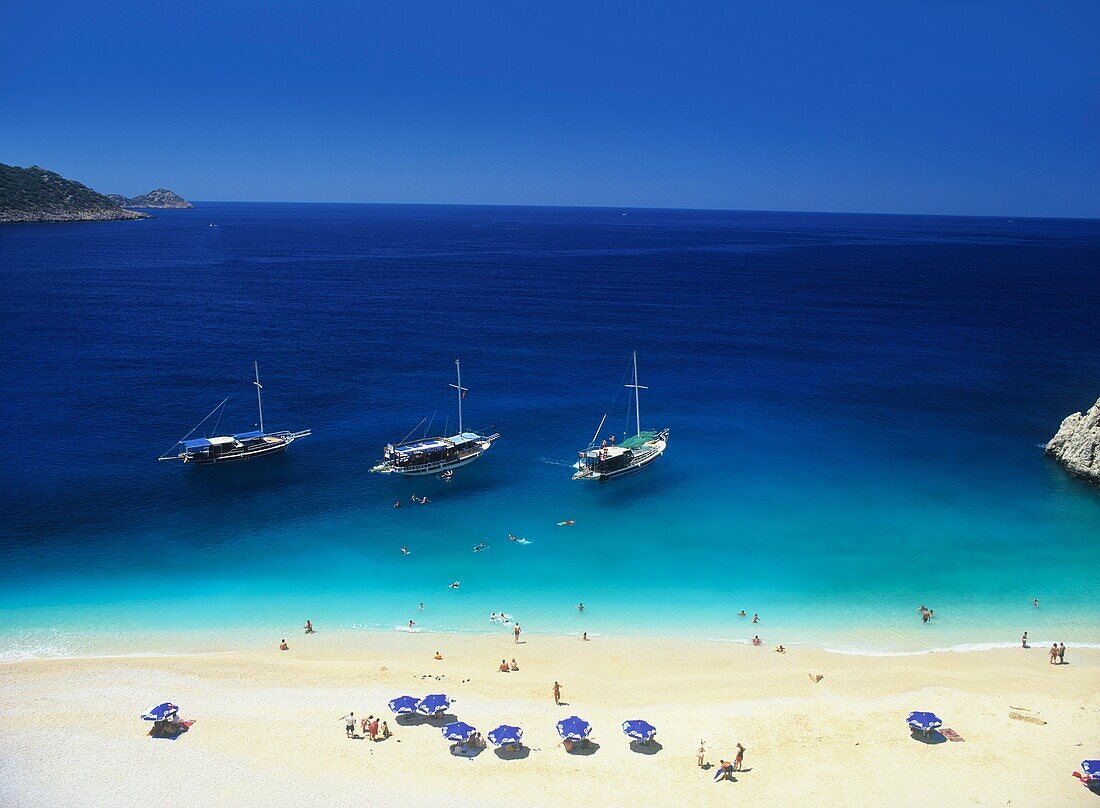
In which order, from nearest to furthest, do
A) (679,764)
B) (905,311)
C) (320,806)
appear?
(320,806) → (679,764) → (905,311)

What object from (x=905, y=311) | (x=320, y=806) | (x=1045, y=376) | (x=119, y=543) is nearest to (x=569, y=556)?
(x=320, y=806)

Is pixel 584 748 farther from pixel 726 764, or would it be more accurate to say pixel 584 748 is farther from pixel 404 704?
pixel 404 704

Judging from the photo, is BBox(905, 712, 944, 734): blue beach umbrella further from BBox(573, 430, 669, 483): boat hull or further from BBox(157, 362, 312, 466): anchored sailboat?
BBox(157, 362, 312, 466): anchored sailboat

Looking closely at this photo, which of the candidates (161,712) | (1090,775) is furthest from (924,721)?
(161,712)

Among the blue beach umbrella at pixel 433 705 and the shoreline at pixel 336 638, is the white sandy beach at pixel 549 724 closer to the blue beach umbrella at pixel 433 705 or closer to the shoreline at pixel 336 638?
the shoreline at pixel 336 638

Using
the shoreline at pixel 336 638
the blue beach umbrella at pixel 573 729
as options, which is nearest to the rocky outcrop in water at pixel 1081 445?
the shoreline at pixel 336 638

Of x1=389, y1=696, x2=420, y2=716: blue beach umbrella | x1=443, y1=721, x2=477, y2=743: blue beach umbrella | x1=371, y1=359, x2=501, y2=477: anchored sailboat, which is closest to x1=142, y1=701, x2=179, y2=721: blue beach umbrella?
x1=389, y1=696, x2=420, y2=716: blue beach umbrella

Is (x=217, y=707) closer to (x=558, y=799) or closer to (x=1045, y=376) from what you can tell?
(x=558, y=799)
